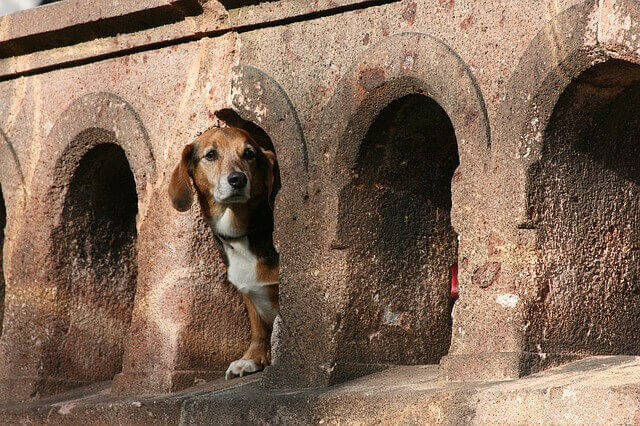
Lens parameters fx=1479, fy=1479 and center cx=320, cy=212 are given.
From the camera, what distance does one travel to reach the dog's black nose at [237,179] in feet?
27.7

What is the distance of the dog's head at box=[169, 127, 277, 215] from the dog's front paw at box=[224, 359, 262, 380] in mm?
932

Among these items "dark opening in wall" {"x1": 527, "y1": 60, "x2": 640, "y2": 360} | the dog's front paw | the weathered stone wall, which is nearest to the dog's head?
the weathered stone wall

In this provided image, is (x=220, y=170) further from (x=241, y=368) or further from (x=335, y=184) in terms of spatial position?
(x=241, y=368)

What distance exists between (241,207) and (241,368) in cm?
95

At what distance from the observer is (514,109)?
6996 millimetres

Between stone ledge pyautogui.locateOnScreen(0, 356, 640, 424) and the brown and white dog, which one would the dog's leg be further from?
stone ledge pyautogui.locateOnScreen(0, 356, 640, 424)

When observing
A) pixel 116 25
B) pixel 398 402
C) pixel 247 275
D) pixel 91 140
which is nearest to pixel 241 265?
pixel 247 275

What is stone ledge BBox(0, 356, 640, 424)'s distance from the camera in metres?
6.19

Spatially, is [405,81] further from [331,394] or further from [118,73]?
→ [118,73]

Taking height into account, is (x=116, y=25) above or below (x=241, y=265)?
above

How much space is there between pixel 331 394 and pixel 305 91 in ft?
5.67

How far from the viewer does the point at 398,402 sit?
6.99 meters

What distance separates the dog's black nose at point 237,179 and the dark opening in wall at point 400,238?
0.89m

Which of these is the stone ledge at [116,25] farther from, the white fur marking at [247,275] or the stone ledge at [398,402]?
the stone ledge at [398,402]
